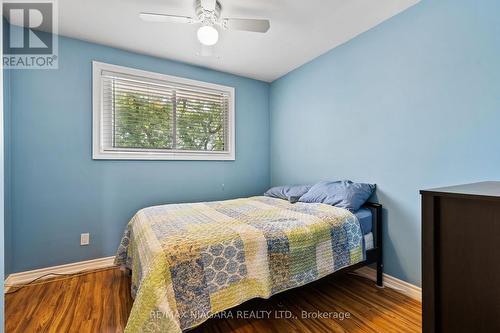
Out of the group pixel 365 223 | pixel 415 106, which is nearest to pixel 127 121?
pixel 365 223

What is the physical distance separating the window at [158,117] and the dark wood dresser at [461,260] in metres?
2.52

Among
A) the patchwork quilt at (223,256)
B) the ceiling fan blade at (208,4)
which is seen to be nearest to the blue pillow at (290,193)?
the patchwork quilt at (223,256)

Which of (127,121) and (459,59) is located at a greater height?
(459,59)

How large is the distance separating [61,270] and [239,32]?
296cm

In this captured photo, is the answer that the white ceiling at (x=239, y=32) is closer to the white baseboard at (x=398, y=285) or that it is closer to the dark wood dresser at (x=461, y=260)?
the dark wood dresser at (x=461, y=260)

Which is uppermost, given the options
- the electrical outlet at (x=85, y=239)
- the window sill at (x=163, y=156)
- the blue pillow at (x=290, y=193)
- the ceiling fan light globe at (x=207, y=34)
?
the ceiling fan light globe at (x=207, y=34)

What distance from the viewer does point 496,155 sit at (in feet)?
4.89

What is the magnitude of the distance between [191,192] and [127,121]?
1.13 m

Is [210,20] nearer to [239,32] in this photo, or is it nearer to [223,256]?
[239,32]

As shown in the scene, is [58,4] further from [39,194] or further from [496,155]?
[496,155]

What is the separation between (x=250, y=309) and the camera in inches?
68.8

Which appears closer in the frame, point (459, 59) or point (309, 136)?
point (459, 59)

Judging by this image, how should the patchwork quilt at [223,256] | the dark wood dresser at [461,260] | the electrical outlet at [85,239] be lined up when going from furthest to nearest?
1. the electrical outlet at [85,239]
2. the patchwork quilt at [223,256]
3. the dark wood dresser at [461,260]

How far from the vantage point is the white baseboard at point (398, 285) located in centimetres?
189
